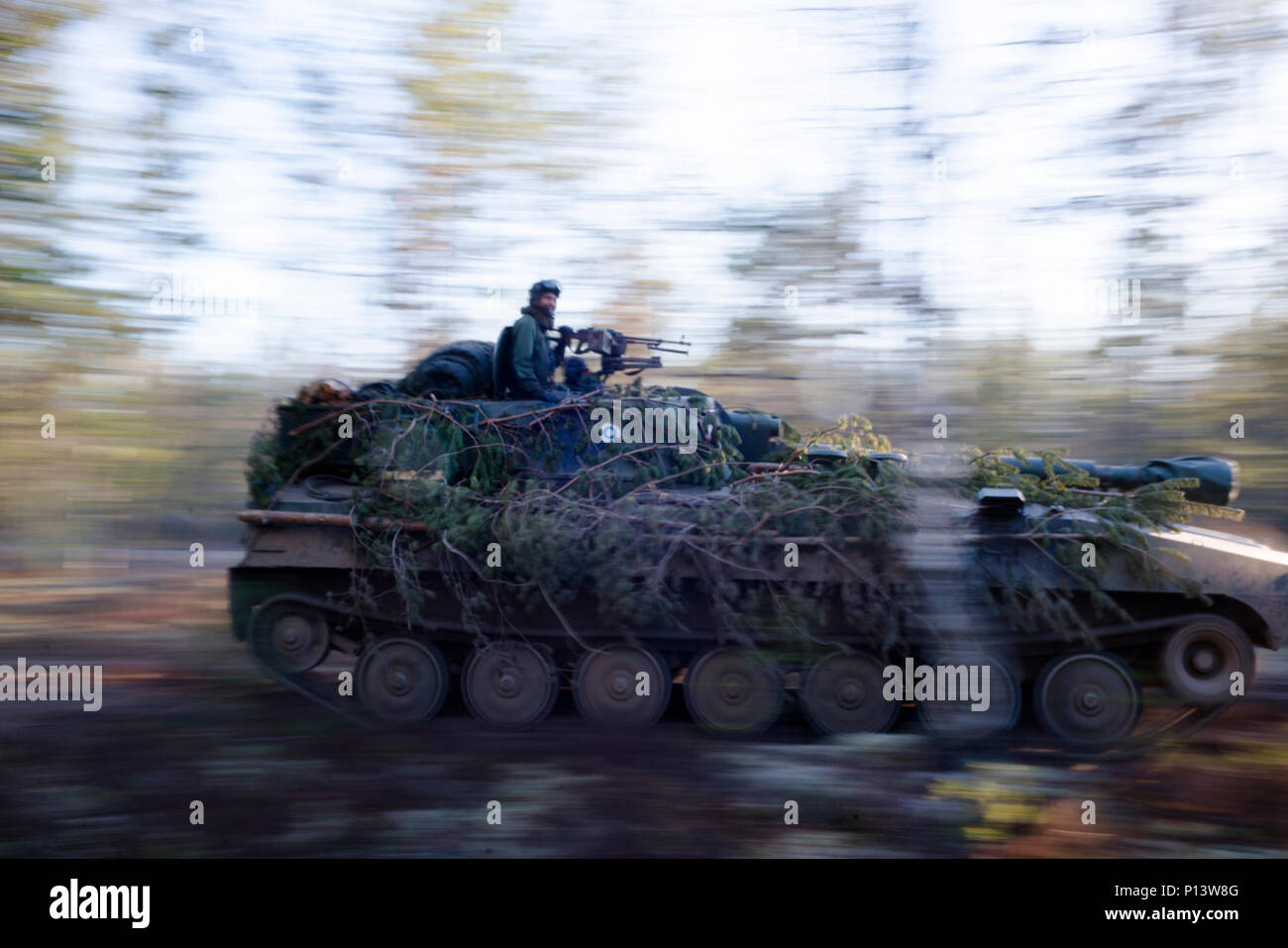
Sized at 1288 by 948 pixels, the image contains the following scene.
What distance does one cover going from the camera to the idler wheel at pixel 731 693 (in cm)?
582

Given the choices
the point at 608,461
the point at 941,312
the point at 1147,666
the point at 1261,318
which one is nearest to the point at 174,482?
the point at 608,461

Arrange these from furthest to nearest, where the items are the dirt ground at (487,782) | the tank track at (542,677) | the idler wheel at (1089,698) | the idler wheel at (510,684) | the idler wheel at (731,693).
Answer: the idler wheel at (510,684) → the idler wheel at (731,693) → the tank track at (542,677) → the idler wheel at (1089,698) → the dirt ground at (487,782)

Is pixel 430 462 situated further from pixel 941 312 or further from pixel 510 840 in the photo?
pixel 941 312

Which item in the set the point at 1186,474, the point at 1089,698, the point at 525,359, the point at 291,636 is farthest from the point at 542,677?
the point at 1186,474

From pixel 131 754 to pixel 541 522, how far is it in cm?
244

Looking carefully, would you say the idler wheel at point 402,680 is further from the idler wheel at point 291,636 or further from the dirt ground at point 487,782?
the idler wheel at point 291,636

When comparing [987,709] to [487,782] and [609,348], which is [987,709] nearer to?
[487,782]

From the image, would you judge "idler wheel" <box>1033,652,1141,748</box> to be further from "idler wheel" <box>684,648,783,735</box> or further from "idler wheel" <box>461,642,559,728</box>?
"idler wheel" <box>461,642,559,728</box>

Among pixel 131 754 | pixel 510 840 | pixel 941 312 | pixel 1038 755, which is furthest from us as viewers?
pixel 1038 755

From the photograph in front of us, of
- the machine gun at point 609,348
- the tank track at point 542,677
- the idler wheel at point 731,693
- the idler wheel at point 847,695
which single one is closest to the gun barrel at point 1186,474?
the tank track at point 542,677

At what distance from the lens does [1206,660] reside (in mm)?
5434

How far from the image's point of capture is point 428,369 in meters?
6.39

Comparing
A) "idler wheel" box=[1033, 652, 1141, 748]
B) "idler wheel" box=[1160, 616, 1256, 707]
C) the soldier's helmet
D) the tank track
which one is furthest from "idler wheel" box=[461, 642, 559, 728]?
"idler wheel" box=[1160, 616, 1256, 707]

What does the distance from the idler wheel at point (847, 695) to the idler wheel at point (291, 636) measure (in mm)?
3244
